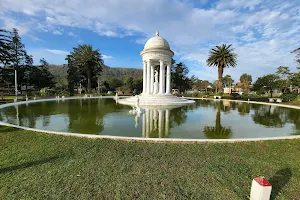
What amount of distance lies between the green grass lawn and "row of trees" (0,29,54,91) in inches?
1674

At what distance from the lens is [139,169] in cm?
422

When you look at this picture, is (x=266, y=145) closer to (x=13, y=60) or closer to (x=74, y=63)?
(x=74, y=63)

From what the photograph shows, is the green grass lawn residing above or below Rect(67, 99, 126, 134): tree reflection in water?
below

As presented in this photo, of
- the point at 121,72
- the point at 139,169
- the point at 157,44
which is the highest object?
the point at 121,72

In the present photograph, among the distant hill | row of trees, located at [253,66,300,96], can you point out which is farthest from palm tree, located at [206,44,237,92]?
the distant hill

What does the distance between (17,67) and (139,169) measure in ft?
188

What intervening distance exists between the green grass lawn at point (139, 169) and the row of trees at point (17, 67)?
1674 inches

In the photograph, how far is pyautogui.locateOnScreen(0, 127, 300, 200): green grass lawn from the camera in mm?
3363

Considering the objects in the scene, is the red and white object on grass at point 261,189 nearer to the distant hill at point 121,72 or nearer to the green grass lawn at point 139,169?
the green grass lawn at point 139,169

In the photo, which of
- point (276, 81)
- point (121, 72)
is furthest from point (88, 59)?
point (121, 72)

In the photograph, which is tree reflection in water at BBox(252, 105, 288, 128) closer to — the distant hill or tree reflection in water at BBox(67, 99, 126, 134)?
tree reflection in water at BBox(67, 99, 126, 134)

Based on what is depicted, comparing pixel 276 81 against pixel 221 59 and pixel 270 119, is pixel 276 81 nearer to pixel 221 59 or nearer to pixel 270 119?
pixel 221 59

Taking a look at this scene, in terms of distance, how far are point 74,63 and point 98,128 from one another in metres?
46.6

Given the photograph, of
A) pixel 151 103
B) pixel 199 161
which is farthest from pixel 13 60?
pixel 199 161
